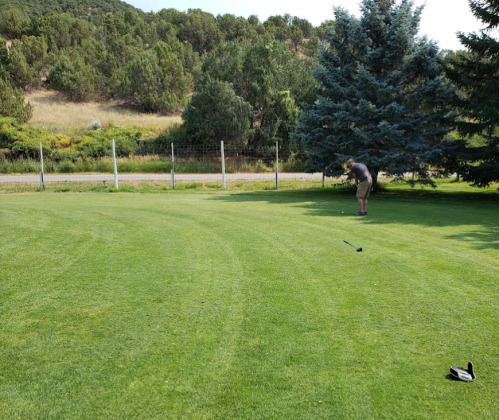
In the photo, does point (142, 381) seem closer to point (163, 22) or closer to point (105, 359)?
point (105, 359)

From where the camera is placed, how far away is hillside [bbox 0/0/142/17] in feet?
267

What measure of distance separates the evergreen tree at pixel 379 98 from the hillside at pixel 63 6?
257 feet

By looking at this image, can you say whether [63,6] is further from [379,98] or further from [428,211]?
[428,211]

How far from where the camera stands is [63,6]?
9219 centimetres

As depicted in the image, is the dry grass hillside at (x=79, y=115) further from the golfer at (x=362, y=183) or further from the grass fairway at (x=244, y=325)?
the grass fairway at (x=244, y=325)

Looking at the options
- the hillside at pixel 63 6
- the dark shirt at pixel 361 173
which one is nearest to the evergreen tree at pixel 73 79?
the hillside at pixel 63 6

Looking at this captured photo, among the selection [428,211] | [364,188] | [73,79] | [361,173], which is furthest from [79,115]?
[428,211]

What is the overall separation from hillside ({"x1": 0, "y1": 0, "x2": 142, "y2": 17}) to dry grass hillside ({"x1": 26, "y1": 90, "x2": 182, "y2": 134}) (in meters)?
36.7

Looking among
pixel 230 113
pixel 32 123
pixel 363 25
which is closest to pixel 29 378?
pixel 363 25

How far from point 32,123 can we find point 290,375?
146 ft

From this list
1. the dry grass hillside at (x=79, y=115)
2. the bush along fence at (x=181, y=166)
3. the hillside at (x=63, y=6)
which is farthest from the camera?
the hillside at (x=63, y=6)

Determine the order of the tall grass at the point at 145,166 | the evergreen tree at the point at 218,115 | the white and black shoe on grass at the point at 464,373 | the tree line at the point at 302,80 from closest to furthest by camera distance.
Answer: the white and black shoe on grass at the point at 464,373
the tree line at the point at 302,80
the tall grass at the point at 145,166
the evergreen tree at the point at 218,115

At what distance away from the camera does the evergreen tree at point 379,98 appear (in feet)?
53.0

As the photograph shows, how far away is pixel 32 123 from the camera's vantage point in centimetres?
4109
